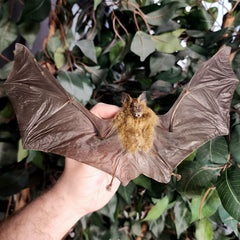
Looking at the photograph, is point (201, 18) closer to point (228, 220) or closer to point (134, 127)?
point (134, 127)

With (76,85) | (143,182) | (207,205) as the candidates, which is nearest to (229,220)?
(207,205)

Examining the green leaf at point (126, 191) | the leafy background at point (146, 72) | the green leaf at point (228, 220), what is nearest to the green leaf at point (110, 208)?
the leafy background at point (146, 72)

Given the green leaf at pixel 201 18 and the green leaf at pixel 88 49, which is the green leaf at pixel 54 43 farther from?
the green leaf at pixel 201 18

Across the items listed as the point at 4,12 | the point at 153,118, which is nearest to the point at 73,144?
the point at 153,118

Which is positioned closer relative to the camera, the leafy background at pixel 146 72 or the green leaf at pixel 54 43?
the leafy background at pixel 146 72

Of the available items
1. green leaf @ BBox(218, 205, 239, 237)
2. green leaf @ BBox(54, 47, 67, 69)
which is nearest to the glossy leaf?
green leaf @ BBox(218, 205, 239, 237)
